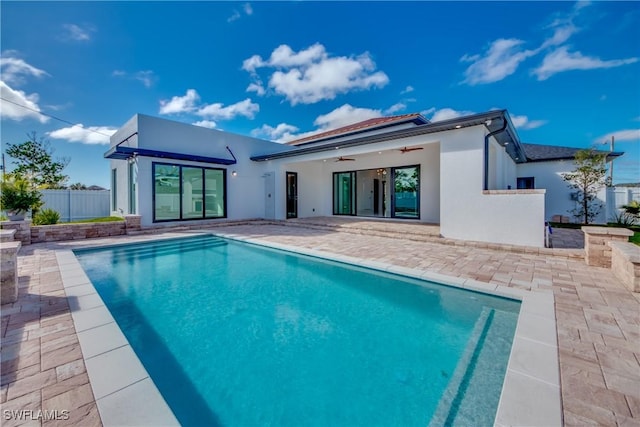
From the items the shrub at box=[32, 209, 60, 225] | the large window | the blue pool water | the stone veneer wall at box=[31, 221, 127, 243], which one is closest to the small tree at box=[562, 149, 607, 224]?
the blue pool water

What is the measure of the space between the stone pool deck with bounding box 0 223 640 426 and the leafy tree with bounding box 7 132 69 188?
2062cm

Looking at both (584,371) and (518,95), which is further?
(518,95)

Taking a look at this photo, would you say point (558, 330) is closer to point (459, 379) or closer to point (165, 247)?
point (459, 379)

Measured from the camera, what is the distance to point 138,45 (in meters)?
11.7

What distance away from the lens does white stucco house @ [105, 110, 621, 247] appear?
8000mm

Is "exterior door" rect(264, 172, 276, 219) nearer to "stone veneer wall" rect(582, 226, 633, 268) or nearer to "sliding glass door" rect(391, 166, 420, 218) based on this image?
"sliding glass door" rect(391, 166, 420, 218)

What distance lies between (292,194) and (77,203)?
13.7 m

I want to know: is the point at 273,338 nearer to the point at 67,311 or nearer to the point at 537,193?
the point at 67,311

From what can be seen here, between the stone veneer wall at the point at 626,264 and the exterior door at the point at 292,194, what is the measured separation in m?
12.7

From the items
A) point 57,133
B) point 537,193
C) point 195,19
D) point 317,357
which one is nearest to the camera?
point 317,357

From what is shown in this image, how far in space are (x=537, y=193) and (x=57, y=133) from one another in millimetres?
29211

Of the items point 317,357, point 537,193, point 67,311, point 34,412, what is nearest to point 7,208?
point 67,311

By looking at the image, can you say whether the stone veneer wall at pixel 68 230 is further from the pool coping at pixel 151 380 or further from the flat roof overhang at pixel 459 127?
the flat roof overhang at pixel 459 127

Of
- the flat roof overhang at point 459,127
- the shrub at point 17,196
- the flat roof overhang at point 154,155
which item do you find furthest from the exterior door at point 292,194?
the shrub at point 17,196
